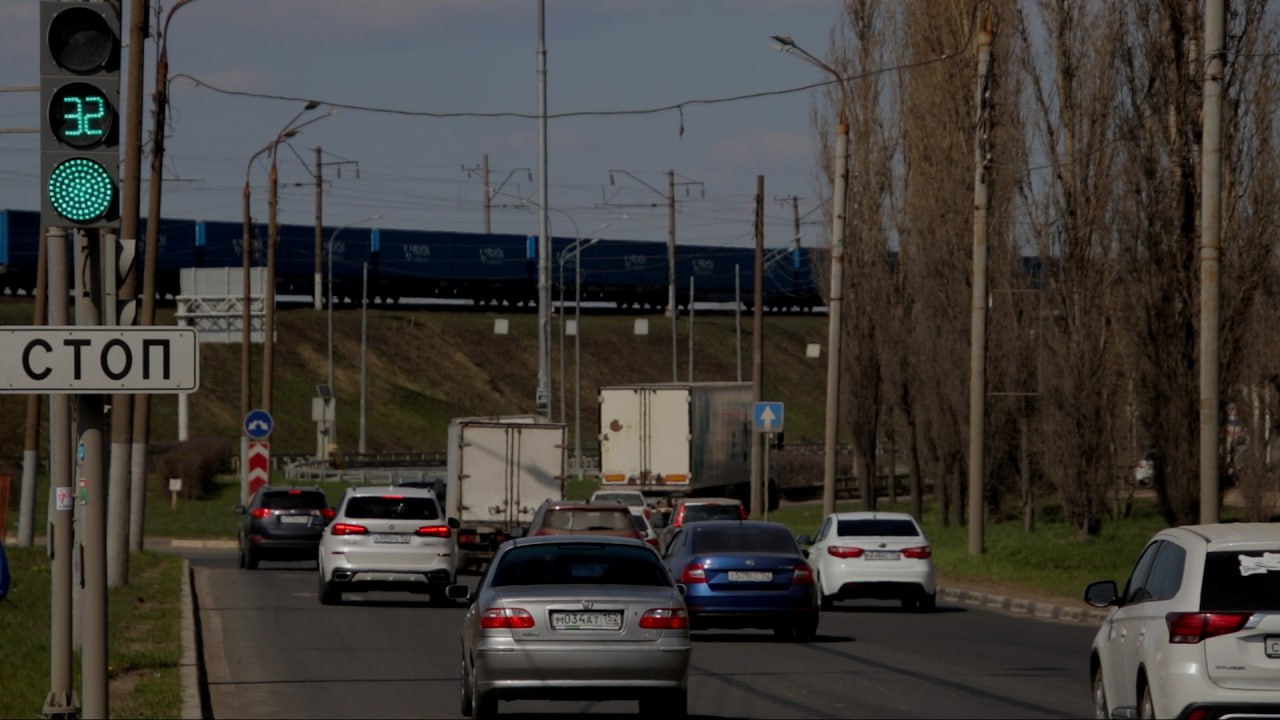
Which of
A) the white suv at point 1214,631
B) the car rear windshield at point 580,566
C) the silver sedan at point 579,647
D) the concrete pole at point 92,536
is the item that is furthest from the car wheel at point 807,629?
the concrete pole at point 92,536

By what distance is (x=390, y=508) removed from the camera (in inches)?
1139

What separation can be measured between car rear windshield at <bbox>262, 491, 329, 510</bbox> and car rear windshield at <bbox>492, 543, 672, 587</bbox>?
2525 centimetres

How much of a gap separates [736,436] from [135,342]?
49.8 meters

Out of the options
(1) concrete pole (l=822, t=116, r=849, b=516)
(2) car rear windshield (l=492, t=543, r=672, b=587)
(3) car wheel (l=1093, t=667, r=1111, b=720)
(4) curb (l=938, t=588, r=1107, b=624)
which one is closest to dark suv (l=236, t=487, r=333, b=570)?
(1) concrete pole (l=822, t=116, r=849, b=516)

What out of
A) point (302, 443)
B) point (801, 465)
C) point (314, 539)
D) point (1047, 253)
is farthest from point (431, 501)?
point (302, 443)

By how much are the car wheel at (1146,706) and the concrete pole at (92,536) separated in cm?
550

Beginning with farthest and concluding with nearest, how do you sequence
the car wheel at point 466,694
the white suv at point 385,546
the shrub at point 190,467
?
1. the shrub at point 190,467
2. the white suv at point 385,546
3. the car wheel at point 466,694

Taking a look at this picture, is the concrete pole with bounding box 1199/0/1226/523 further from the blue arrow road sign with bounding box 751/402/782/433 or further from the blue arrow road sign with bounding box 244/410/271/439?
the blue arrow road sign with bounding box 244/410/271/439

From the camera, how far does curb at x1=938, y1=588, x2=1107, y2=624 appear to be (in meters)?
26.8

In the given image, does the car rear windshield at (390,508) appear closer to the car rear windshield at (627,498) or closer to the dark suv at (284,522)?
the dark suv at (284,522)

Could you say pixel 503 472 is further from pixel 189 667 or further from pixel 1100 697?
pixel 1100 697

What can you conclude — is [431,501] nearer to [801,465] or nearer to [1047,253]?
[1047,253]

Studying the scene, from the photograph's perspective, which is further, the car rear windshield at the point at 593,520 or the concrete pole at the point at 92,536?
the car rear windshield at the point at 593,520

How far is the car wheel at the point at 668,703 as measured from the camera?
13789 mm
